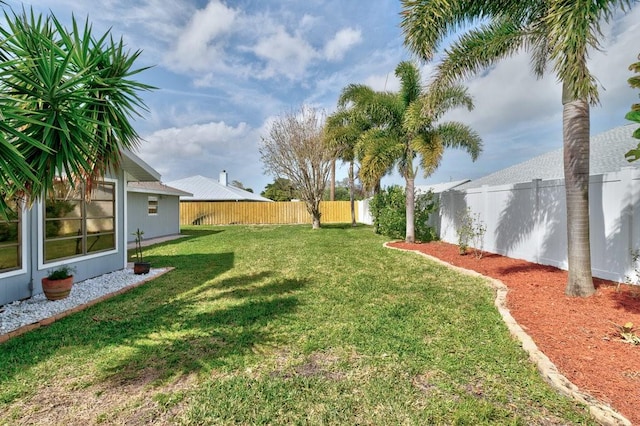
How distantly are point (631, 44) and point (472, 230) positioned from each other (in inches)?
207

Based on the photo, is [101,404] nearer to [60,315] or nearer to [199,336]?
[199,336]

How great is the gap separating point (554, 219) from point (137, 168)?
10.0m

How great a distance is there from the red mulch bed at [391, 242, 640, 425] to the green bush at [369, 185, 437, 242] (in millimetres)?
6022

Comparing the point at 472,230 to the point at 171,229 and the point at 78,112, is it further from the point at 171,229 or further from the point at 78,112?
the point at 171,229

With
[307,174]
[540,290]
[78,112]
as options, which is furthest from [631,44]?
[307,174]

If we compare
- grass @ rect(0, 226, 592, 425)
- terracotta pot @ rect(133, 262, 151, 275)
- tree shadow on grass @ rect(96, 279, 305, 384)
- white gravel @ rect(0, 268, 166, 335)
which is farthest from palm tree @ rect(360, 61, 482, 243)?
white gravel @ rect(0, 268, 166, 335)

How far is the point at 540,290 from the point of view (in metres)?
5.13

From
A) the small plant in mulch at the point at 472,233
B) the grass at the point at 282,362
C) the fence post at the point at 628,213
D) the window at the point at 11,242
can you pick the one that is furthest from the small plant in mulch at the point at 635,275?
the window at the point at 11,242

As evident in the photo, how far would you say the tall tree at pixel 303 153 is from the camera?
61.2 feet

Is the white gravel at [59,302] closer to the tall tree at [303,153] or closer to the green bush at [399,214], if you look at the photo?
the green bush at [399,214]

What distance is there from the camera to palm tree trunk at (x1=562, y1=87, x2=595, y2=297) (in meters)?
4.61

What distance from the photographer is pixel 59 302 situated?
17.0ft

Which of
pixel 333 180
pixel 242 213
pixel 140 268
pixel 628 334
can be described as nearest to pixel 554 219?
pixel 628 334

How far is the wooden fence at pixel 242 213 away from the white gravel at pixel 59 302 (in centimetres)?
1773
